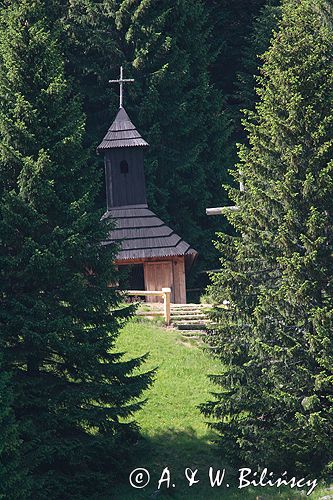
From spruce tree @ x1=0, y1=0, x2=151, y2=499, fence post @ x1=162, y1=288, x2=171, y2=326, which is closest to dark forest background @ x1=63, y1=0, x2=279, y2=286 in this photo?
fence post @ x1=162, y1=288, x2=171, y2=326

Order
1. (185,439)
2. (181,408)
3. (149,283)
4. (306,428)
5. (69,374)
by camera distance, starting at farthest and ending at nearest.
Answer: (149,283) < (181,408) < (185,439) < (69,374) < (306,428)

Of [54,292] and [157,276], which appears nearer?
[54,292]

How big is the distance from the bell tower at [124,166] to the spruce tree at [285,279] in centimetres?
1408

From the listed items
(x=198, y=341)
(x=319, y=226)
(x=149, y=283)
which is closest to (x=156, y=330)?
(x=198, y=341)

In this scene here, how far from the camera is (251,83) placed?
43.1m

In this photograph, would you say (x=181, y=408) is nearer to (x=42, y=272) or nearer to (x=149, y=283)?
(x=42, y=272)

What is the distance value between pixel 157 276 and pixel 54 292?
42.8 feet

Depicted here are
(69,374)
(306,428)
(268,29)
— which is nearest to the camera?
(306,428)

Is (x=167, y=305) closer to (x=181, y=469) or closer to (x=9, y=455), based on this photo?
(x=181, y=469)

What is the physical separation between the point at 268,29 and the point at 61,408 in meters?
28.2

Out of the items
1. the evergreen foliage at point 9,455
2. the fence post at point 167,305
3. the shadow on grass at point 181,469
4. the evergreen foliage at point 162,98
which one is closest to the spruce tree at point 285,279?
the shadow on grass at point 181,469

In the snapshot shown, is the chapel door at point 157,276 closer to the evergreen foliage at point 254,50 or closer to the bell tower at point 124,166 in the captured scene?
the bell tower at point 124,166

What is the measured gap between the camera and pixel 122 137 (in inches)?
1314

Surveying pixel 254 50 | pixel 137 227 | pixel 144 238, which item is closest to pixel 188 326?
pixel 144 238
